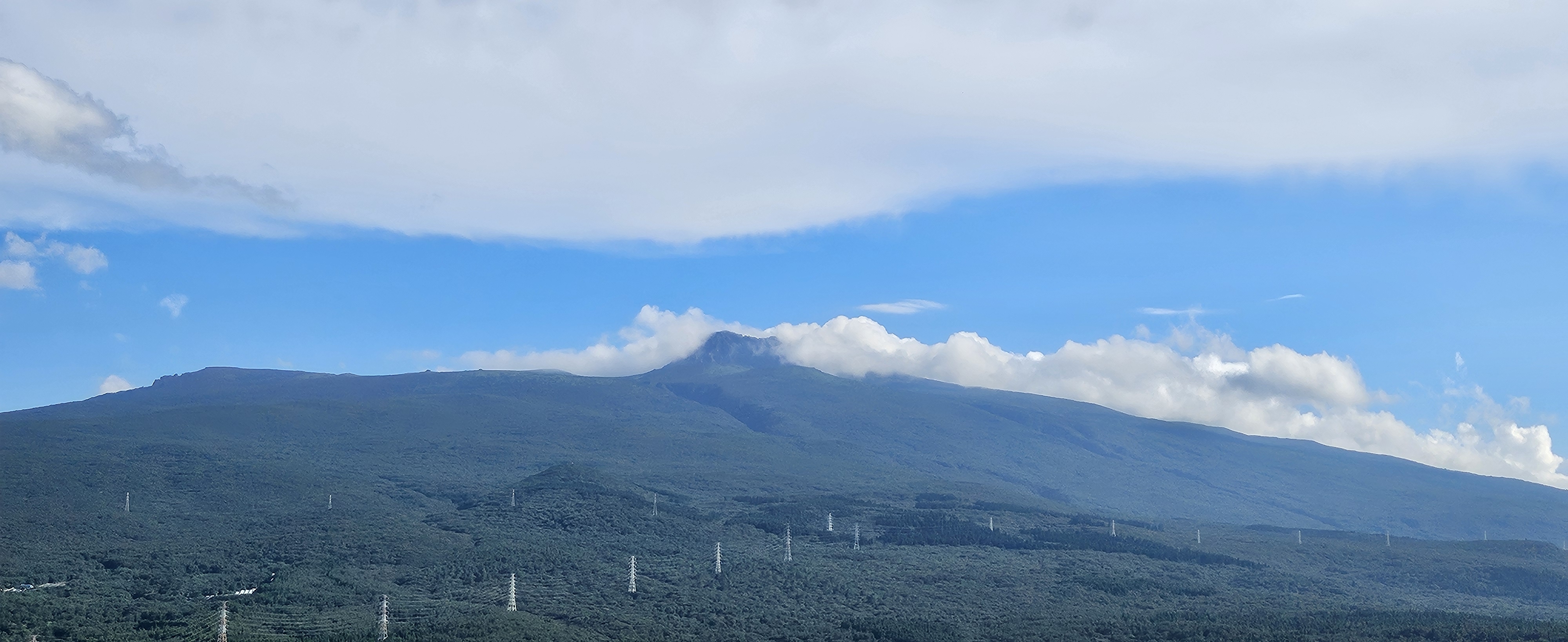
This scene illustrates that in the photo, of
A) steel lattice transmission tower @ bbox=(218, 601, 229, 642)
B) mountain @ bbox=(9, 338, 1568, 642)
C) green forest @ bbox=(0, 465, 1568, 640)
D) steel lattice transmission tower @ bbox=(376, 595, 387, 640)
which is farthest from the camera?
mountain @ bbox=(9, 338, 1568, 642)

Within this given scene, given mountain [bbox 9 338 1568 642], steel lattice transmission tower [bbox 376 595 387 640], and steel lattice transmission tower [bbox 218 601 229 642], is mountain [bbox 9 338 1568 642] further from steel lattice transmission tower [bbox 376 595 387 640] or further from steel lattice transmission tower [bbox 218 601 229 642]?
steel lattice transmission tower [bbox 376 595 387 640]

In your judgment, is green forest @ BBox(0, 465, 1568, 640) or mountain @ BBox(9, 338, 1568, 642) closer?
green forest @ BBox(0, 465, 1568, 640)

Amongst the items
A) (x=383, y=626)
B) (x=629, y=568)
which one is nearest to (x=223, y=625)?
(x=383, y=626)

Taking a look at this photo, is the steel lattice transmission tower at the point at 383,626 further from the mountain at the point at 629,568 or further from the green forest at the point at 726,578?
the mountain at the point at 629,568

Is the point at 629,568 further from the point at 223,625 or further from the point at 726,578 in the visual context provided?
the point at 223,625

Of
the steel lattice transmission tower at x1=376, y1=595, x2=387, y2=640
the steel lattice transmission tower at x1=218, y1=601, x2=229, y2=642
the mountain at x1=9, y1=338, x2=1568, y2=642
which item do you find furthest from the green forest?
the steel lattice transmission tower at x1=376, y1=595, x2=387, y2=640

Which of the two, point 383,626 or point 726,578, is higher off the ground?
point 383,626

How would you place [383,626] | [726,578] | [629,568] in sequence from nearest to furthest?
[383,626] < [726,578] < [629,568]

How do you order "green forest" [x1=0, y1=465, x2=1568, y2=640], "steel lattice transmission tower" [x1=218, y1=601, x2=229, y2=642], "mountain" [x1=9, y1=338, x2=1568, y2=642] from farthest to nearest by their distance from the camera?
"mountain" [x1=9, y1=338, x2=1568, y2=642]
"green forest" [x1=0, y1=465, x2=1568, y2=640]
"steel lattice transmission tower" [x1=218, y1=601, x2=229, y2=642]

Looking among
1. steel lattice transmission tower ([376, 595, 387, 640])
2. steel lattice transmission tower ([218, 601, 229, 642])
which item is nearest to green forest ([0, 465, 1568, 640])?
steel lattice transmission tower ([218, 601, 229, 642])

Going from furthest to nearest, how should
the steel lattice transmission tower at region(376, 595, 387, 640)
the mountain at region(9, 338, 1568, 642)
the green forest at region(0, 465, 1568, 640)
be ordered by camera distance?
the mountain at region(9, 338, 1568, 642), the green forest at region(0, 465, 1568, 640), the steel lattice transmission tower at region(376, 595, 387, 640)

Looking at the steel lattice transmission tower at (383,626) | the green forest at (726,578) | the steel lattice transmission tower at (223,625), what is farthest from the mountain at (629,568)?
the steel lattice transmission tower at (383,626)

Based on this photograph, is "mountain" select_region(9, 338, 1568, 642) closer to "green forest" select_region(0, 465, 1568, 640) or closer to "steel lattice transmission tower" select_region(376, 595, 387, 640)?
"green forest" select_region(0, 465, 1568, 640)
